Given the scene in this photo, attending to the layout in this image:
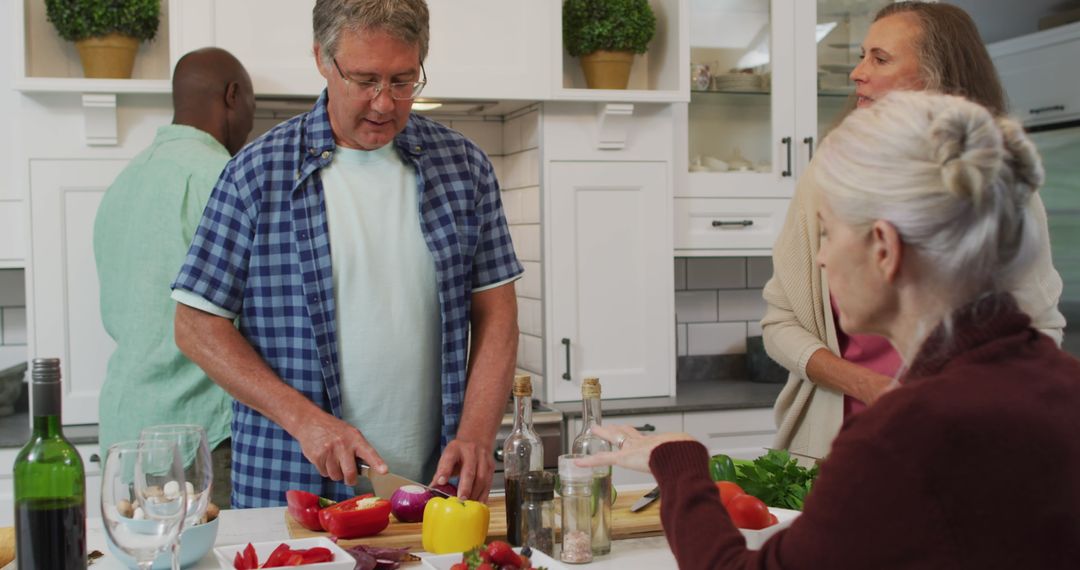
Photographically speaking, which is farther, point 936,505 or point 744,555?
point 744,555

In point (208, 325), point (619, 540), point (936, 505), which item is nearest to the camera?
point (936, 505)

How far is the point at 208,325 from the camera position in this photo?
6.64 ft

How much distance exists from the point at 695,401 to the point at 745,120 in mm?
935

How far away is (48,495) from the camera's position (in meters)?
1.33

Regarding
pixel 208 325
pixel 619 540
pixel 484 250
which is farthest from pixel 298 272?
pixel 619 540

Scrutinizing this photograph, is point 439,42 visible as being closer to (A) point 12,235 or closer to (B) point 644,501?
(A) point 12,235

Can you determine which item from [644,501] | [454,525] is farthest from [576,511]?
[644,501]

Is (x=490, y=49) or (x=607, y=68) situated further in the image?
(x=607, y=68)

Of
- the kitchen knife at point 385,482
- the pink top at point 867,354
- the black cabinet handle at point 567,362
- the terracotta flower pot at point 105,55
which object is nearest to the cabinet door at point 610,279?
the black cabinet handle at point 567,362

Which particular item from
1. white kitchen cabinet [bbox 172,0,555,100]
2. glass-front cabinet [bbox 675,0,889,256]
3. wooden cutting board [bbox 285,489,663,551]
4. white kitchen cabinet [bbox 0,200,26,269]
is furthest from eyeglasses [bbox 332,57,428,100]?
glass-front cabinet [bbox 675,0,889,256]

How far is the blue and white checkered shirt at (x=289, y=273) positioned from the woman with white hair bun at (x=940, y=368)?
40.3 inches

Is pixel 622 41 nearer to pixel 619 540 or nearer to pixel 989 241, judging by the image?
pixel 619 540

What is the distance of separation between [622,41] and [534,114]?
345 millimetres

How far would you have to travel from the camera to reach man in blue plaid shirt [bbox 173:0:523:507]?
2.00 m
